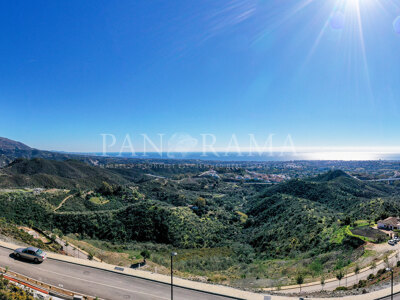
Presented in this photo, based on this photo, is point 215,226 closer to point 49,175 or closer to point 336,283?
point 336,283

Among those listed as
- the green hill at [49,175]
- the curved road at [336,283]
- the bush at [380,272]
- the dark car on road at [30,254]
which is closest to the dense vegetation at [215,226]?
the curved road at [336,283]

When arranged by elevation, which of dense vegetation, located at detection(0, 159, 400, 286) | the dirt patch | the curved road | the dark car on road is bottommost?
dense vegetation, located at detection(0, 159, 400, 286)

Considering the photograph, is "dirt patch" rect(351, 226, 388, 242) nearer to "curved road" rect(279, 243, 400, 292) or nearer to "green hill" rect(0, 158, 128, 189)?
"curved road" rect(279, 243, 400, 292)

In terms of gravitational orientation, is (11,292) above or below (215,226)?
above

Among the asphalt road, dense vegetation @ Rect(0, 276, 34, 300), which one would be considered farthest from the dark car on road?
dense vegetation @ Rect(0, 276, 34, 300)

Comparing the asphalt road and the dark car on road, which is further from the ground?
the dark car on road

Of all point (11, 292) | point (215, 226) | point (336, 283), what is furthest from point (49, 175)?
point (336, 283)

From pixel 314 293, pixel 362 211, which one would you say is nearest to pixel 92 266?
pixel 314 293

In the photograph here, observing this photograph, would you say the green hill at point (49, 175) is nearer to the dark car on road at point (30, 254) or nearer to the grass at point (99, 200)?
the grass at point (99, 200)

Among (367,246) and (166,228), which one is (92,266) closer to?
(166,228)
